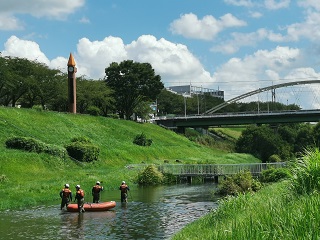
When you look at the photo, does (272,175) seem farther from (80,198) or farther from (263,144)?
(263,144)

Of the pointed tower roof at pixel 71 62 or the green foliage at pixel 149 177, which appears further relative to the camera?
the pointed tower roof at pixel 71 62

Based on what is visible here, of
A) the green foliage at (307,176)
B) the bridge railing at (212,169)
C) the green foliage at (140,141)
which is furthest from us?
the green foliage at (140,141)

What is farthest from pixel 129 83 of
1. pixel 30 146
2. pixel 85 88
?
pixel 30 146

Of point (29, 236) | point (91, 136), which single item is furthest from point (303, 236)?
point (91, 136)

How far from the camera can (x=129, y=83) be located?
122 metres

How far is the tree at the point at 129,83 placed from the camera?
402ft

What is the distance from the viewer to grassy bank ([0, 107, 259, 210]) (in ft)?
133

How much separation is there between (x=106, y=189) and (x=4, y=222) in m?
19.0

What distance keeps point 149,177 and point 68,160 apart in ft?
36.1

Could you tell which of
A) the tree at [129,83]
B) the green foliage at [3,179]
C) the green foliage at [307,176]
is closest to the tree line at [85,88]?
the tree at [129,83]

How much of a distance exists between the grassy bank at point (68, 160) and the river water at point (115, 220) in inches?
175

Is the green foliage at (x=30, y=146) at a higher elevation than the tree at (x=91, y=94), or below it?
below

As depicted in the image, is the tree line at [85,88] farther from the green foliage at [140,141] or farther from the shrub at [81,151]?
the shrub at [81,151]

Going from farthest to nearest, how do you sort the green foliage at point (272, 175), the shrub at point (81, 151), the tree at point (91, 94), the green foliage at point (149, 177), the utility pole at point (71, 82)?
the tree at point (91, 94) → the utility pole at point (71, 82) → the shrub at point (81, 151) → the green foliage at point (149, 177) → the green foliage at point (272, 175)
